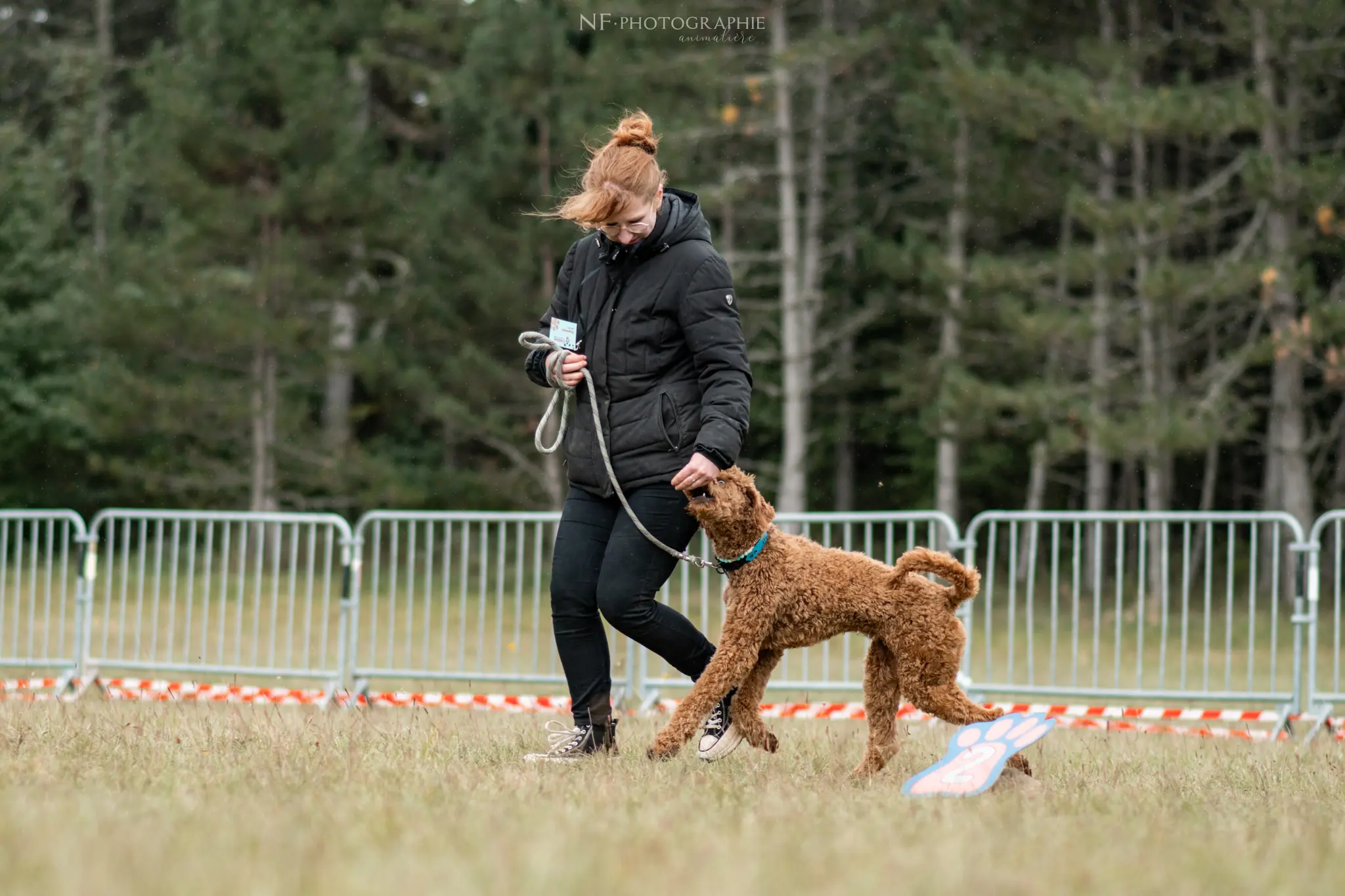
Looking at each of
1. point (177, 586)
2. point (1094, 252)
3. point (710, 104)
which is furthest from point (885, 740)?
point (710, 104)

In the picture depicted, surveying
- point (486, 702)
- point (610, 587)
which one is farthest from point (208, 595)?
point (610, 587)

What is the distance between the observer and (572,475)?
4.86 m

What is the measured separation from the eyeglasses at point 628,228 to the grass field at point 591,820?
163 cm

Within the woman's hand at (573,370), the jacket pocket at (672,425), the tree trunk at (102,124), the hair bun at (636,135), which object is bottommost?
the jacket pocket at (672,425)

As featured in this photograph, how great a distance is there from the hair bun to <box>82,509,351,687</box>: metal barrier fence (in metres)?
4.56

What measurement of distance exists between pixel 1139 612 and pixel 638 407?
457cm

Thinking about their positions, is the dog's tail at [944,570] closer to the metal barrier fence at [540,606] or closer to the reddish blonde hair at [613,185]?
the reddish blonde hair at [613,185]

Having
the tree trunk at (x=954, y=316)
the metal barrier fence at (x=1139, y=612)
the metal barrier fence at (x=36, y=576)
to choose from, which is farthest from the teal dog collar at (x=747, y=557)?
the tree trunk at (x=954, y=316)

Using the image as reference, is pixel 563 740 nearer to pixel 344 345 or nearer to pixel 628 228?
pixel 628 228

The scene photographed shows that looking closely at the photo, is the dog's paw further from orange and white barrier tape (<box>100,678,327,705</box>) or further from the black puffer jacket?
orange and white barrier tape (<box>100,678,327,705</box>)

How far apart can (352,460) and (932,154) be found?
909 centimetres

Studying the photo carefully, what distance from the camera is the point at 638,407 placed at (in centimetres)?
470

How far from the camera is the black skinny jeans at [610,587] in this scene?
4.68m

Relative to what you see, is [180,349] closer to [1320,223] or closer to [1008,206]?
[1008,206]
